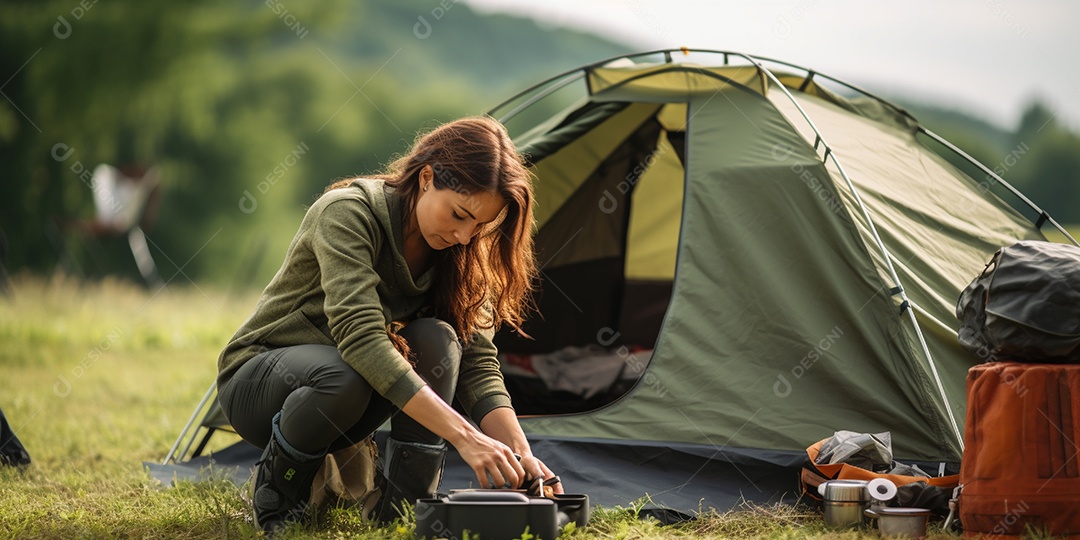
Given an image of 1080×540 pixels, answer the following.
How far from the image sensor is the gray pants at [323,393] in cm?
200

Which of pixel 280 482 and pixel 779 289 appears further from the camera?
pixel 779 289

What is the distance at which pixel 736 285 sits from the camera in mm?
2865

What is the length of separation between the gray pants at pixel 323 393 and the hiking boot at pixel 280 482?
28 mm

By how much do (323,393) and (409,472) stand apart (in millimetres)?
289

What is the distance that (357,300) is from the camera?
6.63 feet

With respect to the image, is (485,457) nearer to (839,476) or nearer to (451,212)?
(451,212)

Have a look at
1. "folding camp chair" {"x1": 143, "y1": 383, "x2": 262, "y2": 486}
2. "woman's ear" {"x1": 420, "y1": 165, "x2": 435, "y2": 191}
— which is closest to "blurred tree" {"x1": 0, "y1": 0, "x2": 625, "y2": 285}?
"folding camp chair" {"x1": 143, "y1": 383, "x2": 262, "y2": 486}

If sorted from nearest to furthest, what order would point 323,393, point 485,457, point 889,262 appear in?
point 485,457 < point 323,393 < point 889,262

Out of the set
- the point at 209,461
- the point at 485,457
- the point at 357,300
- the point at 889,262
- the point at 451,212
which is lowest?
the point at 209,461

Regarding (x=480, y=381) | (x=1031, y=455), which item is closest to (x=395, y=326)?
(x=480, y=381)

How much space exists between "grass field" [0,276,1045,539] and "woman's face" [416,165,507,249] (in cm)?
61

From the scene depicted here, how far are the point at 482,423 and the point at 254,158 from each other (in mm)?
25791

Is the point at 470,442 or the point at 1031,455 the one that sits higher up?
the point at 470,442

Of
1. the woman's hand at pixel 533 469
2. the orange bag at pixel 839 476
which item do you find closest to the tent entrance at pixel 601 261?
the orange bag at pixel 839 476
